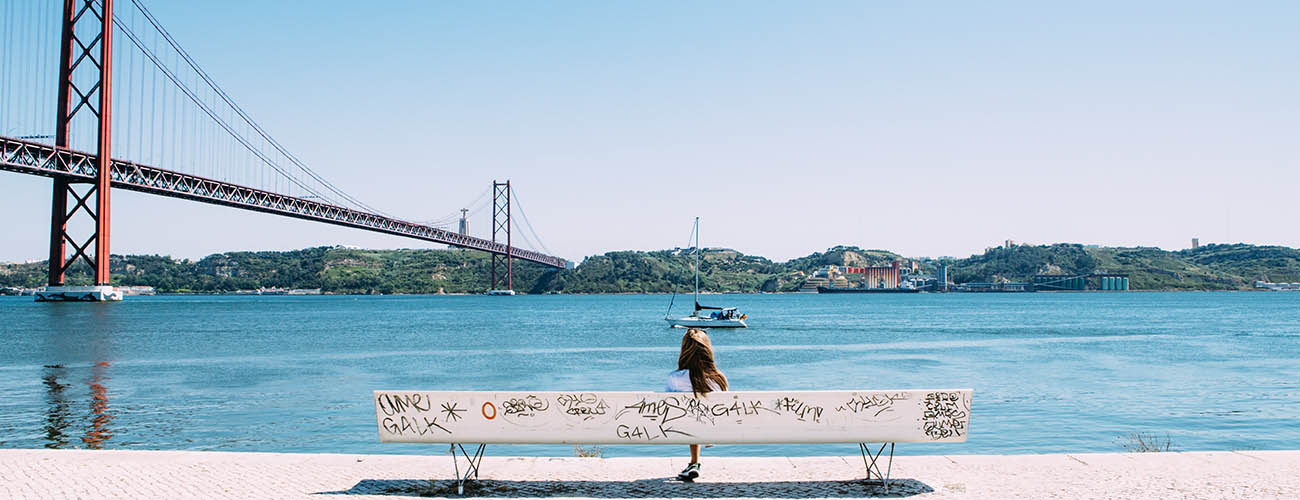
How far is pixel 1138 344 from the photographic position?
109 feet

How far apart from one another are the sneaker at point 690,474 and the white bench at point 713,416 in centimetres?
37

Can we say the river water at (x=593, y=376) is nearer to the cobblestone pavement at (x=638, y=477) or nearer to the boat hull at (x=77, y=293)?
the cobblestone pavement at (x=638, y=477)

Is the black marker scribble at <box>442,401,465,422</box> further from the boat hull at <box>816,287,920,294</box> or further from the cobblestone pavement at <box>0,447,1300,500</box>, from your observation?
the boat hull at <box>816,287,920,294</box>

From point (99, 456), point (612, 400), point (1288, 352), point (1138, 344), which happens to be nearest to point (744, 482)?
point (612, 400)

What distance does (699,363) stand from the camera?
5.92 m

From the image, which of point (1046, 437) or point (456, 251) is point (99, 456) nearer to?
point (1046, 437)

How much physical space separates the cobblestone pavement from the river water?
3346 millimetres

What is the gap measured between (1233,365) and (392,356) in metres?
21.9

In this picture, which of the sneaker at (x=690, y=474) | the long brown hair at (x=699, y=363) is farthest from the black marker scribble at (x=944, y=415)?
the sneaker at (x=690, y=474)

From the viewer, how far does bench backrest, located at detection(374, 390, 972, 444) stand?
5.77 meters

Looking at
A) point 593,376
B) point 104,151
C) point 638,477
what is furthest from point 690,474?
point 104,151

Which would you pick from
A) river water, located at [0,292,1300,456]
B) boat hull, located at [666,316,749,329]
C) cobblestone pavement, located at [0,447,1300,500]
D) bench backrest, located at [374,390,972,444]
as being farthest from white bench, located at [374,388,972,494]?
boat hull, located at [666,316,749,329]

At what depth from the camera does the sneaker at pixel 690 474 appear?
20.1 feet

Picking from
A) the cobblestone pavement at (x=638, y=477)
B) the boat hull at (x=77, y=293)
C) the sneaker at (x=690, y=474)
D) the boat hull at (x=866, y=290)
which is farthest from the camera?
the boat hull at (x=866, y=290)
